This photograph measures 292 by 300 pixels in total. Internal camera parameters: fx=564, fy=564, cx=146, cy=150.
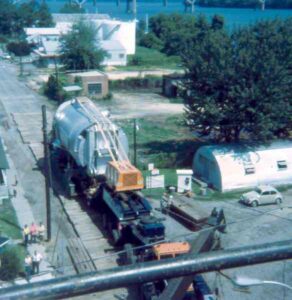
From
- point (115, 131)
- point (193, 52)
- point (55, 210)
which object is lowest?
point (55, 210)

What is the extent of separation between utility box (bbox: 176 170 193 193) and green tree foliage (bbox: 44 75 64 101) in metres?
13.4

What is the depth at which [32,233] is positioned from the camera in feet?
35.9

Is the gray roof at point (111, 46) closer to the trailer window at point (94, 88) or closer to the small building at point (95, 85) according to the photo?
the small building at point (95, 85)

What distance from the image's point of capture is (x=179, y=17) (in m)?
54.2

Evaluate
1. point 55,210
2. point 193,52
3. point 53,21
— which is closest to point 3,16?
point 53,21

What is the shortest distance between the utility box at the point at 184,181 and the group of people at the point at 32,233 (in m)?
3.95

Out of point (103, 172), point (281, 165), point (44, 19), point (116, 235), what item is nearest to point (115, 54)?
point (44, 19)

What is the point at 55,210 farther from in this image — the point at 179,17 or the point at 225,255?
the point at 179,17

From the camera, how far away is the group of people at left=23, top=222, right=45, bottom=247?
10898 millimetres

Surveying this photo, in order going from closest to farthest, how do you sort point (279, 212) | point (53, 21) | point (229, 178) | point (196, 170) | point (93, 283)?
point (93, 283)
point (279, 212)
point (229, 178)
point (196, 170)
point (53, 21)

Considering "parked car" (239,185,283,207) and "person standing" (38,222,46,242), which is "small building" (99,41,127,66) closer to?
"parked car" (239,185,283,207)

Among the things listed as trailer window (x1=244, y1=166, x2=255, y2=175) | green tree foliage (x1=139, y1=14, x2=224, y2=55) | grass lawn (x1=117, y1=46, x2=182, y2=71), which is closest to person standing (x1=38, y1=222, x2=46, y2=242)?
trailer window (x1=244, y1=166, x2=255, y2=175)

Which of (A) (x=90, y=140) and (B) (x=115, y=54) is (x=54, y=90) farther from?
(A) (x=90, y=140)

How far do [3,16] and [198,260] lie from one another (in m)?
56.3
